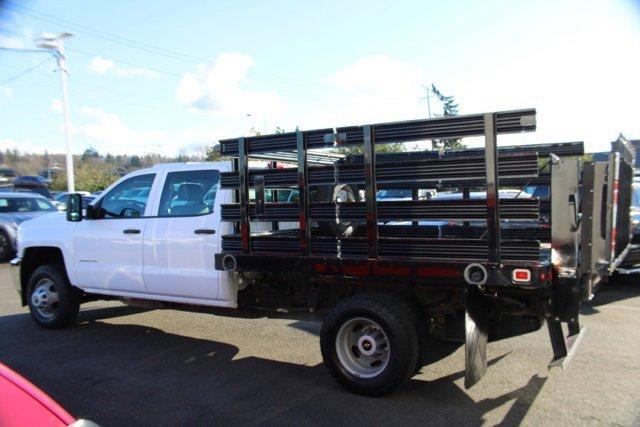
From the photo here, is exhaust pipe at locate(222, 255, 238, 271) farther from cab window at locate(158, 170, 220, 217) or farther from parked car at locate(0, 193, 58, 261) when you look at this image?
parked car at locate(0, 193, 58, 261)

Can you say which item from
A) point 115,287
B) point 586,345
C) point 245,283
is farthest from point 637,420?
A: point 115,287

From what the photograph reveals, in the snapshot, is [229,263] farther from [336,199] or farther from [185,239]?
[336,199]

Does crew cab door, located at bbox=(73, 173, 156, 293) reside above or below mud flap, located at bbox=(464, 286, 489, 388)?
above

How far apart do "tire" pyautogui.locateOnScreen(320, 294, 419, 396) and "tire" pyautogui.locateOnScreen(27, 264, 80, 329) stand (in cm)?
383

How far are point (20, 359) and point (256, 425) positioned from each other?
3.14 meters

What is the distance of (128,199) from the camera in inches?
253

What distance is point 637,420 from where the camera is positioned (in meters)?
3.94

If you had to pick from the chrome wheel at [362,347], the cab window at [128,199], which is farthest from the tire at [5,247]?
the chrome wheel at [362,347]

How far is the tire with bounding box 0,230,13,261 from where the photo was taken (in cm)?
1403

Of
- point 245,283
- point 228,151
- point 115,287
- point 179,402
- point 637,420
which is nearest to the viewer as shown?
point 637,420

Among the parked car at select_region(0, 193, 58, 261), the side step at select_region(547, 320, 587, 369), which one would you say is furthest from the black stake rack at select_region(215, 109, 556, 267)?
the parked car at select_region(0, 193, 58, 261)

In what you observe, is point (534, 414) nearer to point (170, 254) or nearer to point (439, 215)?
point (439, 215)

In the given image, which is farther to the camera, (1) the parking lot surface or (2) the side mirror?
(2) the side mirror

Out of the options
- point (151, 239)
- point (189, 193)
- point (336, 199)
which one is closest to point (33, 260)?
point (151, 239)
